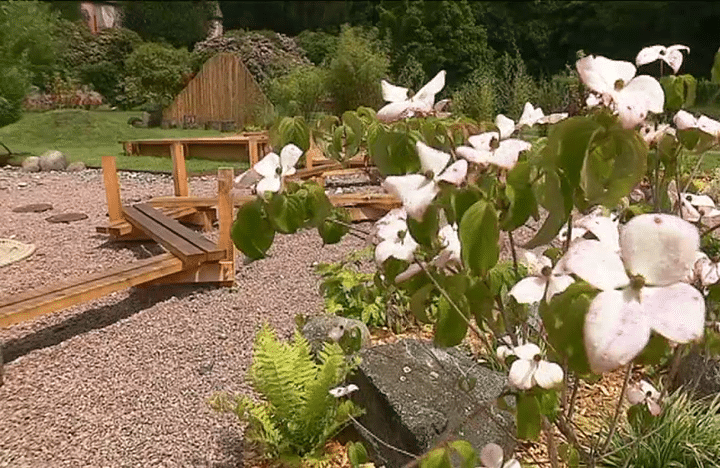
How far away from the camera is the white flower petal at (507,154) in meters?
0.71

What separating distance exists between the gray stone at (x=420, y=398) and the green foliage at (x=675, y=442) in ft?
1.10

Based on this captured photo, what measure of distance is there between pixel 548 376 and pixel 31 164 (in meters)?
8.77

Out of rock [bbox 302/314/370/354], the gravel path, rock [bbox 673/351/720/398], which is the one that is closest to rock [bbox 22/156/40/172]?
the gravel path

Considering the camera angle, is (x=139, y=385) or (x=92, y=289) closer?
(x=139, y=385)

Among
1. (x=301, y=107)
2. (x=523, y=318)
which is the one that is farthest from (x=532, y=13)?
(x=523, y=318)

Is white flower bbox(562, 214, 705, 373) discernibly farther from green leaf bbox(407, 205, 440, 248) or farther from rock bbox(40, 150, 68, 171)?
rock bbox(40, 150, 68, 171)

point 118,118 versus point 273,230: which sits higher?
point 273,230

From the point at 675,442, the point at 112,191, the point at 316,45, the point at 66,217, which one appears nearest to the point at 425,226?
the point at 675,442

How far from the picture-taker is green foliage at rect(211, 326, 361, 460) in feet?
6.23

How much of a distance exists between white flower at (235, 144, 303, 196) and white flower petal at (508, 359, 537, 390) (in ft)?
1.21

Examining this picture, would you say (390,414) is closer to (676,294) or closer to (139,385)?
(139,385)

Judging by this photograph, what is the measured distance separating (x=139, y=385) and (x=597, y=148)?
215 cm

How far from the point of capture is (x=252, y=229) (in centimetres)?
88

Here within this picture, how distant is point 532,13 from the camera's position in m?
19.7
